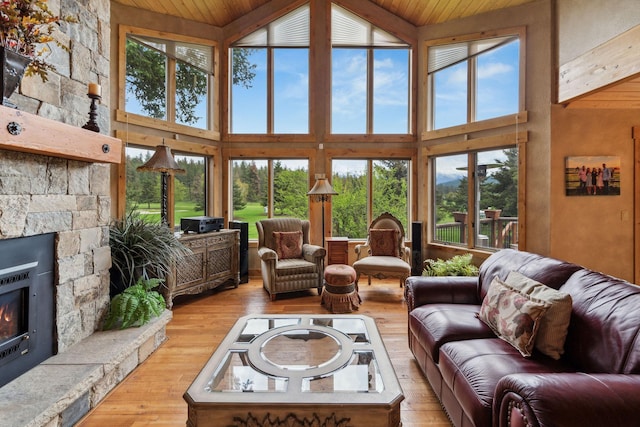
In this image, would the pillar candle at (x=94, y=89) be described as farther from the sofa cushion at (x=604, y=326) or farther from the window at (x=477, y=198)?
the window at (x=477, y=198)

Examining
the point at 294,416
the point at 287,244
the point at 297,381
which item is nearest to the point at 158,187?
the point at 287,244

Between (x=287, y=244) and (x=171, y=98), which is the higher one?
(x=171, y=98)

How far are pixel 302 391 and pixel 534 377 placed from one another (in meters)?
0.95

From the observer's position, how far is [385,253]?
4793mm

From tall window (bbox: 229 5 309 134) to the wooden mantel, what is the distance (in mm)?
3331

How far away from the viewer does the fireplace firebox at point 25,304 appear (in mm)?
1854

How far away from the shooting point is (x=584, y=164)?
3.93m

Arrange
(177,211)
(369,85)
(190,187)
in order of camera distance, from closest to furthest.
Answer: (177,211) < (190,187) < (369,85)

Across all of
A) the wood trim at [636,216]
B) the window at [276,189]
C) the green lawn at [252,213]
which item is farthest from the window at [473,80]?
the green lawn at [252,213]

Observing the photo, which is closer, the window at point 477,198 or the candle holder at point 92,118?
the candle holder at point 92,118

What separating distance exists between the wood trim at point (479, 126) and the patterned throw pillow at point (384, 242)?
1713 mm

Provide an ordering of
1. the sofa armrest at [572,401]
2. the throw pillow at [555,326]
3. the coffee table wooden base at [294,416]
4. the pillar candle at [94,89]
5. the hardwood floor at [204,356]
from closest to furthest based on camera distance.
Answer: the sofa armrest at [572,401]
the coffee table wooden base at [294,416]
the throw pillow at [555,326]
the hardwood floor at [204,356]
the pillar candle at [94,89]

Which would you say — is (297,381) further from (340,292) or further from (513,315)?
(340,292)

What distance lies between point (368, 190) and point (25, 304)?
4.58 m
